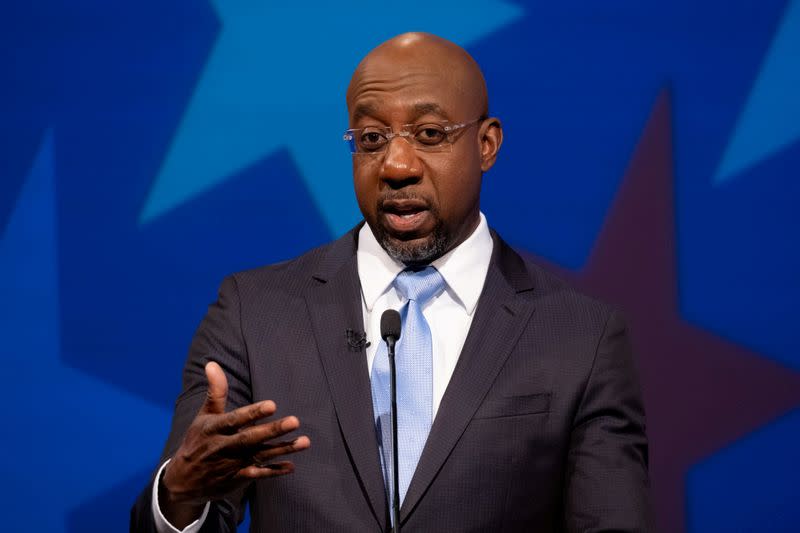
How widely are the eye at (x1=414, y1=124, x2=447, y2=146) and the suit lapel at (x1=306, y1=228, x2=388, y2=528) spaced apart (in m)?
0.28

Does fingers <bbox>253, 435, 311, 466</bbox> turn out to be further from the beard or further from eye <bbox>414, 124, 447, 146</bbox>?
eye <bbox>414, 124, 447, 146</bbox>

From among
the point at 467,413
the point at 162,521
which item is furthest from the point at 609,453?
the point at 162,521

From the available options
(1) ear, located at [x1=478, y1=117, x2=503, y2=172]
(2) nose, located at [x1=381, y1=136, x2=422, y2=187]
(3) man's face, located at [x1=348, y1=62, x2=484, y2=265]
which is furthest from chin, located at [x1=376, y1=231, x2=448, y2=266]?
(1) ear, located at [x1=478, y1=117, x2=503, y2=172]

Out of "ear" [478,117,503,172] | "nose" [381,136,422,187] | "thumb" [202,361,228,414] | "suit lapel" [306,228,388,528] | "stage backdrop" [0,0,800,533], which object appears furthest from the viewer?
"stage backdrop" [0,0,800,533]

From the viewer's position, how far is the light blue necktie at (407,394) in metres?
1.87

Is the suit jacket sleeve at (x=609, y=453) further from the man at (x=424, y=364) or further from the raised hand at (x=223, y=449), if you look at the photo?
the raised hand at (x=223, y=449)

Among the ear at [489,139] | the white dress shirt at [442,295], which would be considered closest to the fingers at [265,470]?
the white dress shirt at [442,295]

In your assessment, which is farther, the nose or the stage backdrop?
the stage backdrop

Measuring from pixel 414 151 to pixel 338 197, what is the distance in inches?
36.3

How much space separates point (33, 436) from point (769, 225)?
2.15 metres

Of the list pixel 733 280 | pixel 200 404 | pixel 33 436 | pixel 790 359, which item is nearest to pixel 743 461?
pixel 790 359

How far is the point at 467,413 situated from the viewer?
6.11 ft

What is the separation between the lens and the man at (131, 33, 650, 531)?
1.84m

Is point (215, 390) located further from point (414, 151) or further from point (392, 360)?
point (414, 151)
